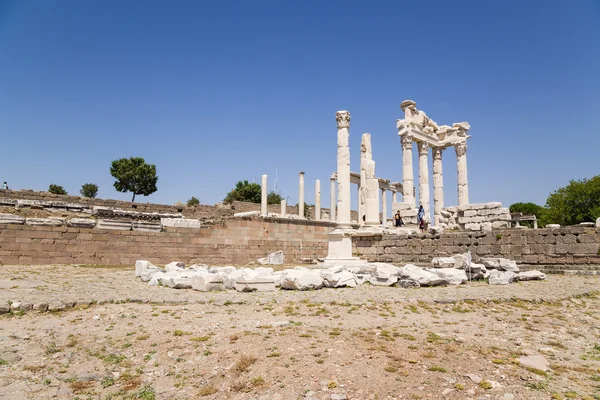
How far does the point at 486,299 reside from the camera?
28.5 feet

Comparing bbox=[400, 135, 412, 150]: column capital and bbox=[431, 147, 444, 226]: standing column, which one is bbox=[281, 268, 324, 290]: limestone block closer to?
bbox=[400, 135, 412, 150]: column capital

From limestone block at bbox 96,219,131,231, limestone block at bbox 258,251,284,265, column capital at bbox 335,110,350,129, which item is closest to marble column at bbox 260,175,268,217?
limestone block at bbox 258,251,284,265

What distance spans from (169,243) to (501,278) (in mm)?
14412

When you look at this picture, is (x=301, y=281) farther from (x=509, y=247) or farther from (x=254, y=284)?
(x=509, y=247)

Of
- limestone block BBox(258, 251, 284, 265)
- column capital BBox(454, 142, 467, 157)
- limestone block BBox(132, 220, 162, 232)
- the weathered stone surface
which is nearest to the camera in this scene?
the weathered stone surface

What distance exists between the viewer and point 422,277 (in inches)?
428

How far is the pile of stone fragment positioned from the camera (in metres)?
9.90

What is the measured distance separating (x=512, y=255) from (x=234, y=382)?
14574mm

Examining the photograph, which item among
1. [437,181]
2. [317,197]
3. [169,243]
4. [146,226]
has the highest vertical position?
[437,181]

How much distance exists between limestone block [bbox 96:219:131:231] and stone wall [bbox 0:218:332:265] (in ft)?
0.86

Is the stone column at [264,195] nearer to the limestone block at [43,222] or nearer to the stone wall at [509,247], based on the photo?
the stone wall at [509,247]

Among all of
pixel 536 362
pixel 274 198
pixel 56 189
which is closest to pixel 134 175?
pixel 56 189

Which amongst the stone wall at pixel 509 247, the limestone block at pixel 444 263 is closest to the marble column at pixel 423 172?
the stone wall at pixel 509 247

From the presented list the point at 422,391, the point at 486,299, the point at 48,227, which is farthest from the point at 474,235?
the point at 48,227
